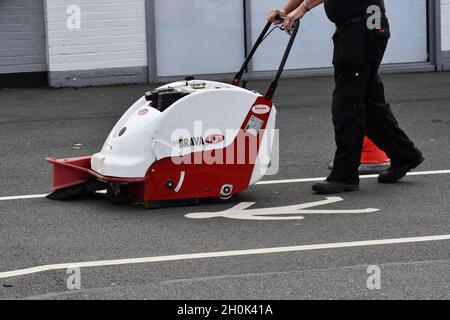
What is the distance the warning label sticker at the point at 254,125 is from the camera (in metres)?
8.20

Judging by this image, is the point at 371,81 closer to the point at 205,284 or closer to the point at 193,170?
the point at 193,170

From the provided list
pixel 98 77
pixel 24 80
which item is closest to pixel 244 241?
pixel 98 77

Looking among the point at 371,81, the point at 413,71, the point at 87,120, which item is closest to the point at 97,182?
the point at 371,81

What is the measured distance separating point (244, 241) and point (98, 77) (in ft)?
32.7

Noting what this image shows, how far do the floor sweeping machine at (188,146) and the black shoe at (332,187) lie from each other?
0.66 m

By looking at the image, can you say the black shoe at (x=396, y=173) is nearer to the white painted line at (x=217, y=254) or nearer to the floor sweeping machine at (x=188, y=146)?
the floor sweeping machine at (x=188, y=146)

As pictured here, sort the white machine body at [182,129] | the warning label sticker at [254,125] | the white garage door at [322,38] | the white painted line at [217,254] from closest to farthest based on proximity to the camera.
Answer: the white painted line at [217,254]
the white machine body at [182,129]
the warning label sticker at [254,125]
the white garage door at [322,38]

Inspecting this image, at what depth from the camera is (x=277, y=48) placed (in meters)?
17.5

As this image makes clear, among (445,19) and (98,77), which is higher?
(445,19)

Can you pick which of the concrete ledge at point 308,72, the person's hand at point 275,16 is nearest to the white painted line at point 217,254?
the person's hand at point 275,16

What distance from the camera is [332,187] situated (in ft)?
28.9

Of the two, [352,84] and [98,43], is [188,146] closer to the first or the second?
[352,84]

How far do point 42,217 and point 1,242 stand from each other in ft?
2.50

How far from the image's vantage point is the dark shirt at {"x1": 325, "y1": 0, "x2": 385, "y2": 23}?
28.3 feet
